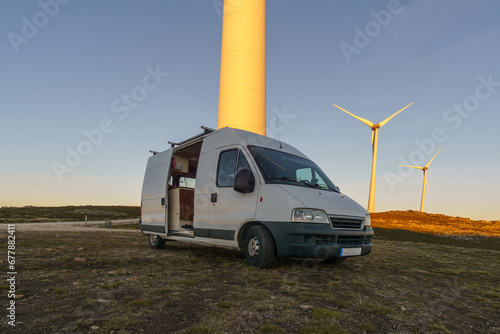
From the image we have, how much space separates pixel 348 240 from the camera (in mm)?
4992

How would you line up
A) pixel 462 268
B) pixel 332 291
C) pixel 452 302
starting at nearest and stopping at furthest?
pixel 452 302
pixel 332 291
pixel 462 268

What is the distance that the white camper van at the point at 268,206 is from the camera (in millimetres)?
4680

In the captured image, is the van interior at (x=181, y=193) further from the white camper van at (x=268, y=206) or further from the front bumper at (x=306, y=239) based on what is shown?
the front bumper at (x=306, y=239)

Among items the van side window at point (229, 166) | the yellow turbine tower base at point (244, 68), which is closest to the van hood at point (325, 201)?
the van side window at point (229, 166)

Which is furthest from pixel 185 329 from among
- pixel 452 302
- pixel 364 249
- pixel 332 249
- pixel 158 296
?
pixel 364 249

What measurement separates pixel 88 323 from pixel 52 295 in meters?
Answer: 1.20

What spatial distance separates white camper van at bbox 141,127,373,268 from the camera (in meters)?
4.68

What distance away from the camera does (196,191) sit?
6.52m

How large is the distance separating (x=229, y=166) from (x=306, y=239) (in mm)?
2037

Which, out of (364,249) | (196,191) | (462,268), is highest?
(196,191)

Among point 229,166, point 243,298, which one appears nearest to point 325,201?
point 229,166

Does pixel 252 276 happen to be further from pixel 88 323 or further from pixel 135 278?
pixel 88 323

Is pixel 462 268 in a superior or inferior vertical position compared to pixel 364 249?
inferior

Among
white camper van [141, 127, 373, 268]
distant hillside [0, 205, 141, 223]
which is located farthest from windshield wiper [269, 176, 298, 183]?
distant hillside [0, 205, 141, 223]
